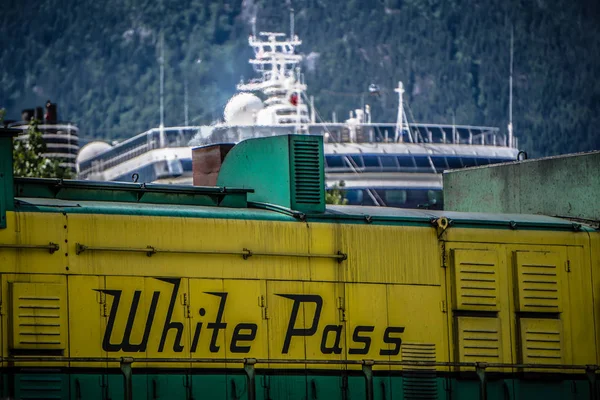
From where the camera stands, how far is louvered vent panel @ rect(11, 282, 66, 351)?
1527 cm

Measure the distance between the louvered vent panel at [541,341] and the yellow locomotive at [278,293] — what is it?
0.02 meters

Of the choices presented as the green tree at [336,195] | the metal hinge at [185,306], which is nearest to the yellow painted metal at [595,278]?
the metal hinge at [185,306]

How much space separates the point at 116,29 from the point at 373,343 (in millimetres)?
148545

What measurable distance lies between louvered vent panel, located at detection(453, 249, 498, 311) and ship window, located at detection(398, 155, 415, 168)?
2657 inches

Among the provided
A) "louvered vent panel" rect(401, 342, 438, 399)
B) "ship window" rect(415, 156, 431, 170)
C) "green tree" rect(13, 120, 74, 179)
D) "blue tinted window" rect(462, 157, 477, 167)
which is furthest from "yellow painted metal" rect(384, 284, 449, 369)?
A: "blue tinted window" rect(462, 157, 477, 167)

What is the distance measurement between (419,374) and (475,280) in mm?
1431

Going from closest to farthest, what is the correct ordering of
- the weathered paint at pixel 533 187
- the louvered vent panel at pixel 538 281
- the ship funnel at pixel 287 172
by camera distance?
the ship funnel at pixel 287 172, the louvered vent panel at pixel 538 281, the weathered paint at pixel 533 187

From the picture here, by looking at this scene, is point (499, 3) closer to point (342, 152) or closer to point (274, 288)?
point (342, 152)

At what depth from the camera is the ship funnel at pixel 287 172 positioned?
1770 centimetres

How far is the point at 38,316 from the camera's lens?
15398 mm

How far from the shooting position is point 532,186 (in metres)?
21.1

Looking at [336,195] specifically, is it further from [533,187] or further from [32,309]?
[32,309]

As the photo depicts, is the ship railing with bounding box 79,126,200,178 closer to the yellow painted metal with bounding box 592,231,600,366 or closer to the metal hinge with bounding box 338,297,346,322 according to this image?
the yellow painted metal with bounding box 592,231,600,366

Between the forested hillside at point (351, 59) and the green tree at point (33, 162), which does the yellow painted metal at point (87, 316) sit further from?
the forested hillside at point (351, 59)
